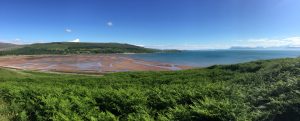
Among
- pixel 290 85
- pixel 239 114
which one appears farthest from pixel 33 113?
pixel 290 85

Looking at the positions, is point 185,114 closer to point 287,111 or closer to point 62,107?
point 287,111

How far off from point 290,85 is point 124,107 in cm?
579

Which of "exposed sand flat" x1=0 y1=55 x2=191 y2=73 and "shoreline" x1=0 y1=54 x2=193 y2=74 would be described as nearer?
"shoreline" x1=0 y1=54 x2=193 y2=74

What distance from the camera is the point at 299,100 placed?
6.32 m

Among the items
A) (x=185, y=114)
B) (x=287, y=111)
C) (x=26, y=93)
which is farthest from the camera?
(x=26, y=93)

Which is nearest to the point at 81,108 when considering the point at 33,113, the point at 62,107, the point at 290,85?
the point at 62,107

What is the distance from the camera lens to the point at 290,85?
311 inches

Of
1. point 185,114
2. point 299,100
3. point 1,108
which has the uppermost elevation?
point 299,100

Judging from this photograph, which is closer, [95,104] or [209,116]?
[209,116]

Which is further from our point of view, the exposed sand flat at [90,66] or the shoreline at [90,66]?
the exposed sand flat at [90,66]

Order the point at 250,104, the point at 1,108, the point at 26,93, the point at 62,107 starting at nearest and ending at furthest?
Answer: 1. the point at 250,104
2. the point at 62,107
3. the point at 1,108
4. the point at 26,93

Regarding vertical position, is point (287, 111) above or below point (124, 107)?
above

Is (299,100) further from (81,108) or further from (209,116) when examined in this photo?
(81,108)

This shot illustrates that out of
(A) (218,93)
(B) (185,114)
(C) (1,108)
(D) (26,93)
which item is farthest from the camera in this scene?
(D) (26,93)
